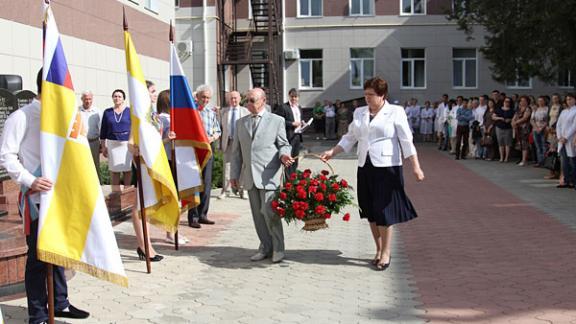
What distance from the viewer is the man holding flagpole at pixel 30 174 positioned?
5.09 meters

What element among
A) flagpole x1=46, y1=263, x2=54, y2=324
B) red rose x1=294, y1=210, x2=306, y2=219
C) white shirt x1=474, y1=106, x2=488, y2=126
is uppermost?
white shirt x1=474, y1=106, x2=488, y2=126

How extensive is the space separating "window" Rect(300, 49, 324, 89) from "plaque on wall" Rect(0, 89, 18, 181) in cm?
2687

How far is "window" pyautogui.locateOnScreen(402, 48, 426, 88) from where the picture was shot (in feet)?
117

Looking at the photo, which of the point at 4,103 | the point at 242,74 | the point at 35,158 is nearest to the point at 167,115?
the point at 4,103

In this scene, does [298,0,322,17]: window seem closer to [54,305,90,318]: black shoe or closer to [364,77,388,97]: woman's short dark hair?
[364,77,388,97]: woman's short dark hair

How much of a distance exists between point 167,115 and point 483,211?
5477 mm

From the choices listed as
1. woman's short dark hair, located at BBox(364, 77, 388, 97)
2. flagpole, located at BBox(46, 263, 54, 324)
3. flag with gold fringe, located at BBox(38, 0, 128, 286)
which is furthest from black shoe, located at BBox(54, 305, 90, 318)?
woman's short dark hair, located at BBox(364, 77, 388, 97)

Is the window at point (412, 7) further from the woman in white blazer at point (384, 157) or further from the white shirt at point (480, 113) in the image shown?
the woman in white blazer at point (384, 157)

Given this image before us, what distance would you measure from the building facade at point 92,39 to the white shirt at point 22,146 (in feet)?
19.6

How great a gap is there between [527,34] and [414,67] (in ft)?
45.7

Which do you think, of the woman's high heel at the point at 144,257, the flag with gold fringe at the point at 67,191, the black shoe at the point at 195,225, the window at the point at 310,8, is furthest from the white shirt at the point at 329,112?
the flag with gold fringe at the point at 67,191

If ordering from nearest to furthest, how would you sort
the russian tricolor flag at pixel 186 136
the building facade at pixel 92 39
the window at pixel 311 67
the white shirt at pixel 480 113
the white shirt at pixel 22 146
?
the white shirt at pixel 22 146
the russian tricolor flag at pixel 186 136
the building facade at pixel 92 39
the white shirt at pixel 480 113
the window at pixel 311 67

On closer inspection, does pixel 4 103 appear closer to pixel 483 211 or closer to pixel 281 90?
pixel 483 211

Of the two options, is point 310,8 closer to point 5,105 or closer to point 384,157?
point 5,105
